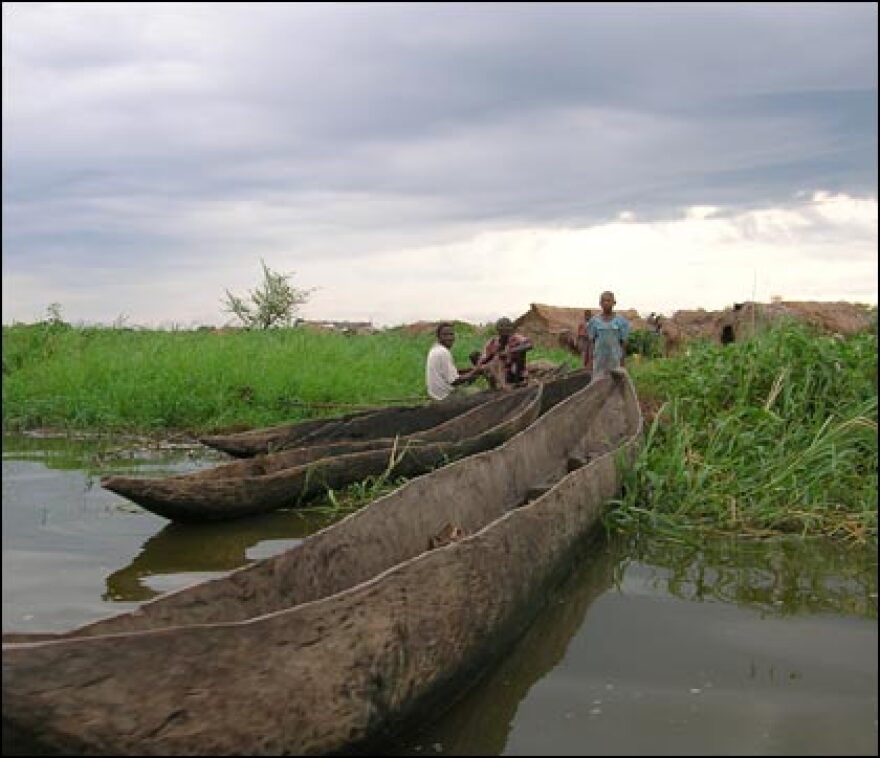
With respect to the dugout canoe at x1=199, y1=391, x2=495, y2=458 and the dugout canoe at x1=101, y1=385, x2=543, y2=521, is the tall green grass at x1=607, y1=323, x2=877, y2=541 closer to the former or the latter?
the dugout canoe at x1=101, y1=385, x2=543, y2=521

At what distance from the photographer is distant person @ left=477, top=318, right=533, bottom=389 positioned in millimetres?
9781

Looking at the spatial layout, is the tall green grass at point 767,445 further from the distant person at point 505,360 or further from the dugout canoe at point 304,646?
the distant person at point 505,360

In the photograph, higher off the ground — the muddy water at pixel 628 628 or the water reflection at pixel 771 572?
the water reflection at pixel 771 572

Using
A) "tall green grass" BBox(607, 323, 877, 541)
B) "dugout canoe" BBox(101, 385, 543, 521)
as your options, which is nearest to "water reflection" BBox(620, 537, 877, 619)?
"tall green grass" BBox(607, 323, 877, 541)

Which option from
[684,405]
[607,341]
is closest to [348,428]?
[684,405]

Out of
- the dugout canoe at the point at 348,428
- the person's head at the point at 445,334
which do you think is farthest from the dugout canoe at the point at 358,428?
the person's head at the point at 445,334

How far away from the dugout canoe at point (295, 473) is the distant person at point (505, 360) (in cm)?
175

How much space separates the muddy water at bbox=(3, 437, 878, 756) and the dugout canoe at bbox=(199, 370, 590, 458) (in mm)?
1114

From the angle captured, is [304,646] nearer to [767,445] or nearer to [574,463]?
[574,463]

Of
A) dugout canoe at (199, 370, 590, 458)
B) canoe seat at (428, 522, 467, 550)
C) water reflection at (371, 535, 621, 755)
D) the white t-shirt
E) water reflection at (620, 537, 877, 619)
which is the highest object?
the white t-shirt

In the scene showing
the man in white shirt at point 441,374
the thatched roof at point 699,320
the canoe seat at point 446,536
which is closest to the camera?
the canoe seat at point 446,536

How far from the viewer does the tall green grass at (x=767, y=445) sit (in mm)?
5602

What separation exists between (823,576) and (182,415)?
6888mm

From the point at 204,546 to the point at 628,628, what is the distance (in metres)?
2.48
